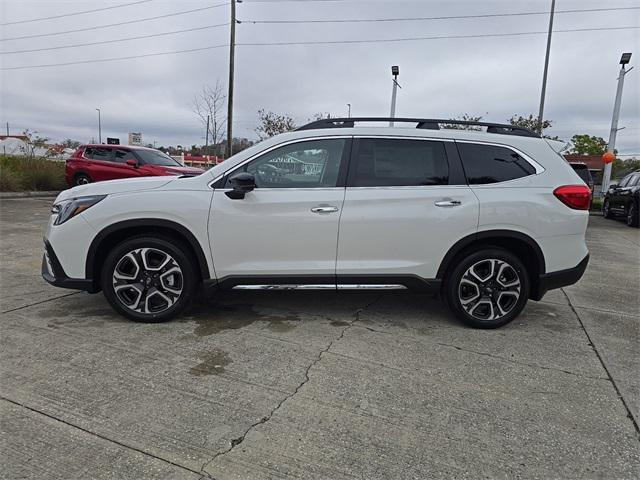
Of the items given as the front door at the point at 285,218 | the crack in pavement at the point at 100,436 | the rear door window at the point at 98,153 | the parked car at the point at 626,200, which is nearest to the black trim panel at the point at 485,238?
the front door at the point at 285,218

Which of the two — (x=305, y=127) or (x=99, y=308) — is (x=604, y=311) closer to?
(x=305, y=127)

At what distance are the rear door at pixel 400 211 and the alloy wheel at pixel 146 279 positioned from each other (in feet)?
4.84

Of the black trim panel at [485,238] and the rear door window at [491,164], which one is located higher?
the rear door window at [491,164]

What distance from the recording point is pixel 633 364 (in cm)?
342

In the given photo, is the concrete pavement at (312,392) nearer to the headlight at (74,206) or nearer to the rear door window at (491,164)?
the headlight at (74,206)

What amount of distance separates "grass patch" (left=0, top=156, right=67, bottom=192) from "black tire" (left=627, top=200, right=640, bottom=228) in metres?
19.2

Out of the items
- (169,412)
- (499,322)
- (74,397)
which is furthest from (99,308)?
(499,322)

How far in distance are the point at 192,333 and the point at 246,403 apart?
1.20 metres

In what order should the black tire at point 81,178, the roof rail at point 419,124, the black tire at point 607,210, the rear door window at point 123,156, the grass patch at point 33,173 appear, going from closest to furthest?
the roof rail at point 419,124
the rear door window at point 123,156
the black tire at point 81,178
the grass patch at point 33,173
the black tire at point 607,210

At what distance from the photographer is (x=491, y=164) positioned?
3934 millimetres

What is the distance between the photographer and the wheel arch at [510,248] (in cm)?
383

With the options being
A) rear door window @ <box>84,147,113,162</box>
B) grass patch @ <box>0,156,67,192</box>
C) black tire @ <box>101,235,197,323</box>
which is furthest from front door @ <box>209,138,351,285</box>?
grass patch @ <box>0,156,67,192</box>

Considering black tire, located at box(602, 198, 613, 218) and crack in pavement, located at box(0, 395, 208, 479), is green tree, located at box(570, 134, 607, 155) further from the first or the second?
crack in pavement, located at box(0, 395, 208, 479)

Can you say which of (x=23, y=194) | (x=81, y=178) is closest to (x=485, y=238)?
Answer: (x=81, y=178)
